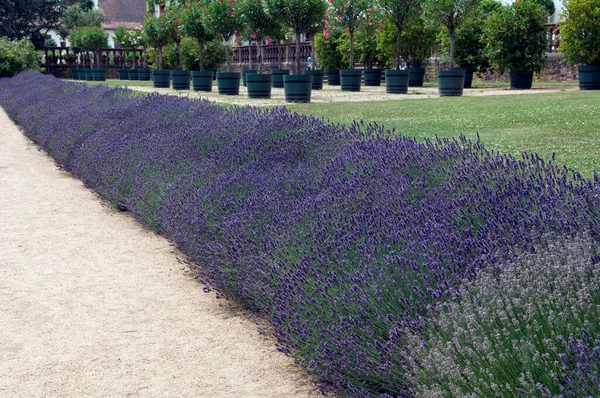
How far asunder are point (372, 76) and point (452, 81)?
9108mm

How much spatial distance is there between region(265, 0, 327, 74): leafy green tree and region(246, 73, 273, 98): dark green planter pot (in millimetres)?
1074

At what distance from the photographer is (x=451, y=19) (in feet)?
68.6

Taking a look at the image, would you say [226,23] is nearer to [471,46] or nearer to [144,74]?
[471,46]

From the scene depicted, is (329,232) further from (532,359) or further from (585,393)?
(585,393)

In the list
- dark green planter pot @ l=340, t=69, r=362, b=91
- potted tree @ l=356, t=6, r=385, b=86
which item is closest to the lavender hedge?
dark green planter pot @ l=340, t=69, r=362, b=91

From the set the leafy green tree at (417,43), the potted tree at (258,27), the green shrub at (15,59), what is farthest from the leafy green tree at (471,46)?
the green shrub at (15,59)

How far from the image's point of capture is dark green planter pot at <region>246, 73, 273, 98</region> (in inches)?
818

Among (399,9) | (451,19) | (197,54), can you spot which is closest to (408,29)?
(399,9)

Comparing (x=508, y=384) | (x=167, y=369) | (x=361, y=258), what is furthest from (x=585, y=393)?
(x=167, y=369)

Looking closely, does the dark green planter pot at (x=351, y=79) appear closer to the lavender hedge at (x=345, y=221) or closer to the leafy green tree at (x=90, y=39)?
the lavender hedge at (x=345, y=221)

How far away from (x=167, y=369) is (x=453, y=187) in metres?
1.85

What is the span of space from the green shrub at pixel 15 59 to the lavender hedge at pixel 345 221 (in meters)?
29.2

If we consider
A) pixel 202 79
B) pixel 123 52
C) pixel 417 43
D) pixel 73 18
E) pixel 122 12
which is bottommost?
pixel 202 79

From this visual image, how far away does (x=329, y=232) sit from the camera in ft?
13.9
